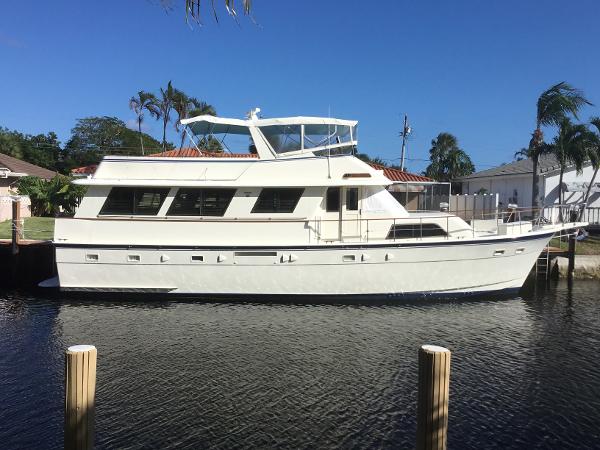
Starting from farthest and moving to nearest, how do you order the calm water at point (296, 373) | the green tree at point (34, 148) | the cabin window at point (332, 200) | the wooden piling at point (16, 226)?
the green tree at point (34, 148)
the wooden piling at point (16, 226)
the cabin window at point (332, 200)
the calm water at point (296, 373)

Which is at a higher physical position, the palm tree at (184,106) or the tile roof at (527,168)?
the palm tree at (184,106)

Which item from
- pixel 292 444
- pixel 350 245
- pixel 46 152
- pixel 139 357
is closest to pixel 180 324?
pixel 139 357

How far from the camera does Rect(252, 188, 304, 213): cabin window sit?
13688mm

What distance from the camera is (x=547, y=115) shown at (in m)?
21.4

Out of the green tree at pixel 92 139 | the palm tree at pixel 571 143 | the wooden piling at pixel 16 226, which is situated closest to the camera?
the wooden piling at pixel 16 226

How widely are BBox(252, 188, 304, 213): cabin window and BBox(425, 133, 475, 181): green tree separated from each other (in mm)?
33671

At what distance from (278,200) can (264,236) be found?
111 cm

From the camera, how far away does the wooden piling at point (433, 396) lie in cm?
447

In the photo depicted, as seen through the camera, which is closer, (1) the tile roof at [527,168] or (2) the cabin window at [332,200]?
(2) the cabin window at [332,200]

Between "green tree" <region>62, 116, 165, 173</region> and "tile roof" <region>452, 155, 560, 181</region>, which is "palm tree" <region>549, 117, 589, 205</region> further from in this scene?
"green tree" <region>62, 116, 165, 173</region>

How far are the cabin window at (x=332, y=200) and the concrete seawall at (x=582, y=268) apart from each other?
32.3 ft

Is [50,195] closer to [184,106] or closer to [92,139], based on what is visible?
[184,106]

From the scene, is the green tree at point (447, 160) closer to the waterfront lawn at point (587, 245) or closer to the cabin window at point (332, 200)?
the waterfront lawn at point (587, 245)

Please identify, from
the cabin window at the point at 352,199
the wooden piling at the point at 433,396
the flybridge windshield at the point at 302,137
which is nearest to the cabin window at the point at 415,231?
the cabin window at the point at 352,199
